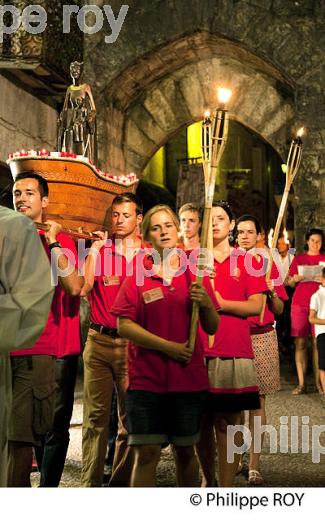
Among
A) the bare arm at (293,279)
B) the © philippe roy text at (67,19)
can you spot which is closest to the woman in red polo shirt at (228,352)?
the bare arm at (293,279)

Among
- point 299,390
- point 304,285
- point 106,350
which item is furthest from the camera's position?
point 304,285

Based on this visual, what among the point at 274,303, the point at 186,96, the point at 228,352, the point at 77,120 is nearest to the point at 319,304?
the point at 274,303

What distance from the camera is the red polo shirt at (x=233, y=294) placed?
5.09 m

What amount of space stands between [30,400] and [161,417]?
0.78m

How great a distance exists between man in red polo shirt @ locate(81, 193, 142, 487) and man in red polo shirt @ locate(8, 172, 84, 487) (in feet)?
2.19

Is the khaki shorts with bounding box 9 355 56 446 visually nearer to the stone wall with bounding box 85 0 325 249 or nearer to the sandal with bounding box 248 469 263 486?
the sandal with bounding box 248 469 263 486

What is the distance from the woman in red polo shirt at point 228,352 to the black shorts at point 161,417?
0.75 meters

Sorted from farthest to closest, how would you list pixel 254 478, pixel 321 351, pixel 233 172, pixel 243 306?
pixel 233 172
pixel 321 351
pixel 254 478
pixel 243 306

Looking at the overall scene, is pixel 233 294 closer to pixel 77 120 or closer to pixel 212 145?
pixel 212 145

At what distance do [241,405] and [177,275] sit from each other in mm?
1092

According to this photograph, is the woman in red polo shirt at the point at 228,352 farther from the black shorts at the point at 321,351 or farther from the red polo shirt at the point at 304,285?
the red polo shirt at the point at 304,285

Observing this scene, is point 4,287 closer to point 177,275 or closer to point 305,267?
point 177,275

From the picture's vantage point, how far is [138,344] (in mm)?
4250
